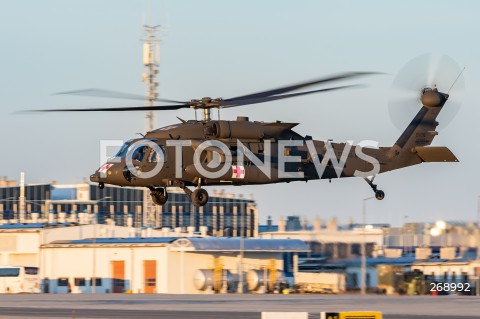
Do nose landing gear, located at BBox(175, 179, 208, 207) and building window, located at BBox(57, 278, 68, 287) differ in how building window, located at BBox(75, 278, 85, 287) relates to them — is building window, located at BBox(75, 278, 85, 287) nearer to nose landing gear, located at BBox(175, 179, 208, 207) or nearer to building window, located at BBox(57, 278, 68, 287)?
building window, located at BBox(57, 278, 68, 287)

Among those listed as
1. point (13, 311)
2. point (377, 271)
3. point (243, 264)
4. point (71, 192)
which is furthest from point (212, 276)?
point (71, 192)

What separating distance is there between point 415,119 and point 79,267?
152 ft

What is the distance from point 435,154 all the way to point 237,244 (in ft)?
136

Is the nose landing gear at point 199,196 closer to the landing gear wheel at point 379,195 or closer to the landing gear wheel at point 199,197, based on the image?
the landing gear wheel at point 199,197

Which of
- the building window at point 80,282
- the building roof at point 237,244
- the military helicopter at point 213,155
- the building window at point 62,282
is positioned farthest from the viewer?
the building window at point 62,282

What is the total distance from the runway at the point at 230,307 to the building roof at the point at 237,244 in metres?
23.4

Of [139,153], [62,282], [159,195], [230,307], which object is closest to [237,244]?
[62,282]

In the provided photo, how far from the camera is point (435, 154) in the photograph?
46.4 metres

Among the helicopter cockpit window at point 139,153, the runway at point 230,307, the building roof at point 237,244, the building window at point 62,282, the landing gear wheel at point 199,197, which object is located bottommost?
the building window at point 62,282

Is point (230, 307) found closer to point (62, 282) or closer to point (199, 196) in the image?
point (199, 196)

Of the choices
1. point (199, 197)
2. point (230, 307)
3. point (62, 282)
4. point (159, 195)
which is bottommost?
point (62, 282)

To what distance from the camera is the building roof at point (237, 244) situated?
275ft

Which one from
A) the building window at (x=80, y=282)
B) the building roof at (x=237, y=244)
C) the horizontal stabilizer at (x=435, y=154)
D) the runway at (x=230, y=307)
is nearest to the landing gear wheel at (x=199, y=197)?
the runway at (x=230, y=307)

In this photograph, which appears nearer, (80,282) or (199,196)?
(199,196)
